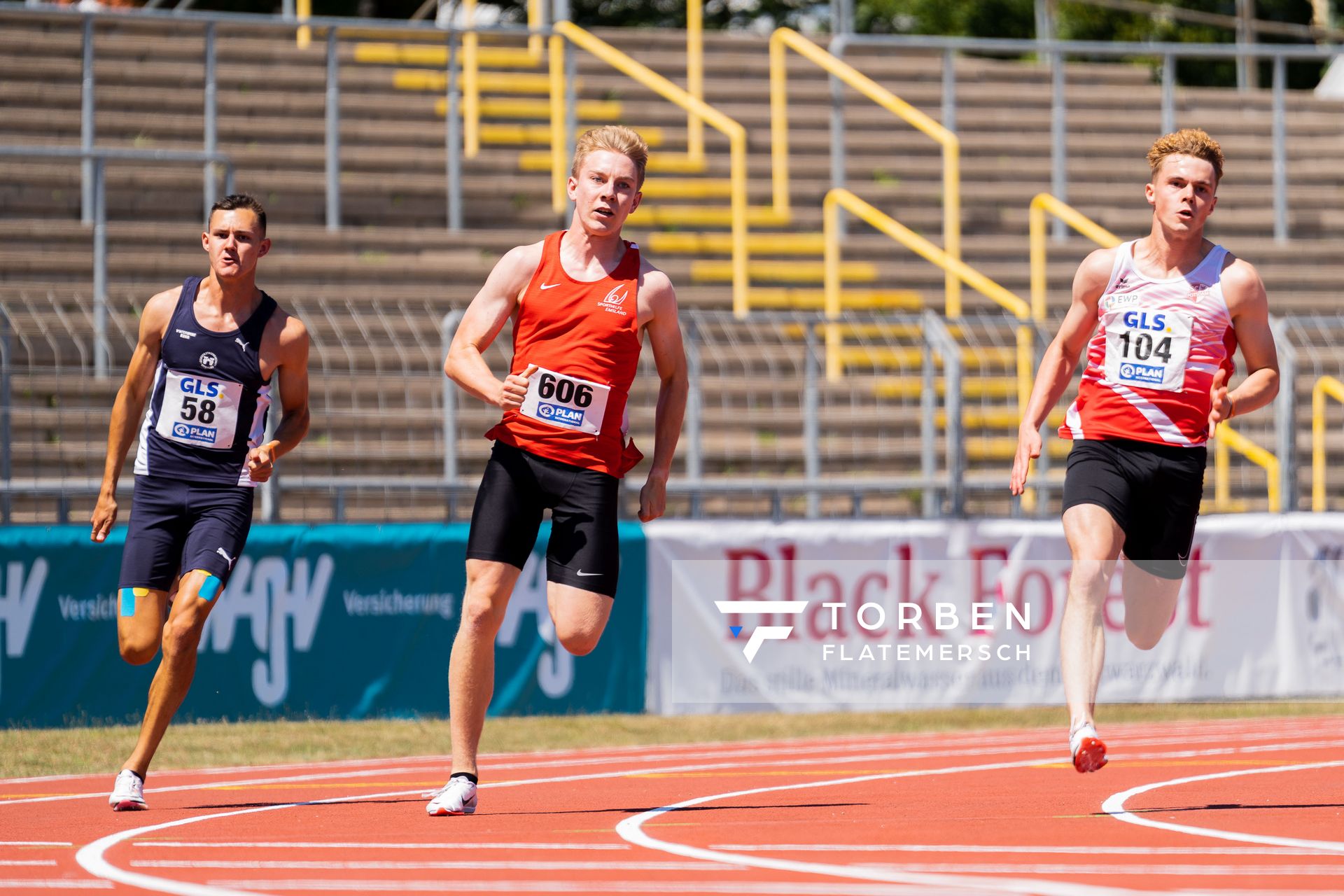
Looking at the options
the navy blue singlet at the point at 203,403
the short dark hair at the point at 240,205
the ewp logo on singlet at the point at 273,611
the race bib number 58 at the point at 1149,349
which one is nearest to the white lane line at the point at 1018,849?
the race bib number 58 at the point at 1149,349

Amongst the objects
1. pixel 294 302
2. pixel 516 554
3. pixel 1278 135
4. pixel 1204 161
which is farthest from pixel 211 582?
pixel 1278 135

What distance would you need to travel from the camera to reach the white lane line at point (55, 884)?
5754mm

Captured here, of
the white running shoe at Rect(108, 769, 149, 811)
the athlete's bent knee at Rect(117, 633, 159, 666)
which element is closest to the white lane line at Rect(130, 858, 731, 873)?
the white running shoe at Rect(108, 769, 149, 811)

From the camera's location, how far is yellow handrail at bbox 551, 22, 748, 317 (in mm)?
17938

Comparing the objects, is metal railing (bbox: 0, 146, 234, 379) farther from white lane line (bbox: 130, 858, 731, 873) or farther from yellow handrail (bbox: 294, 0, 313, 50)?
white lane line (bbox: 130, 858, 731, 873)

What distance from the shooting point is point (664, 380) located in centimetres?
788

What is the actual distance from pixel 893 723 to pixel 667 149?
9137 millimetres

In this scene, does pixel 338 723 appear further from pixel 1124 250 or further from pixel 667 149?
pixel 667 149

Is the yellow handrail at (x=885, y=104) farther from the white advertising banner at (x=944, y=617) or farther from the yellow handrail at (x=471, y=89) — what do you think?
the white advertising banner at (x=944, y=617)

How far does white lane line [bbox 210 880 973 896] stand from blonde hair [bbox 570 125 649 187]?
276 cm

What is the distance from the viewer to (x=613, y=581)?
300 inches

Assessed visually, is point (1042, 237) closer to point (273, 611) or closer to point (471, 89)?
point (471, 89)

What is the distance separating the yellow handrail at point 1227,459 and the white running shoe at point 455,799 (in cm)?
885

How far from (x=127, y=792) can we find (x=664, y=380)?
8.28 feet
